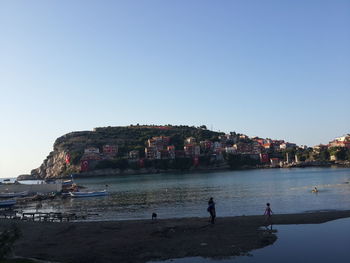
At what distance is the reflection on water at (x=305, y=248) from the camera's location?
A: 16.4 metres

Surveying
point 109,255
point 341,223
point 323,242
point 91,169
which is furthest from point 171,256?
point 91,169

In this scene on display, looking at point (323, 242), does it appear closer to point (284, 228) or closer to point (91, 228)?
point (284, 228)

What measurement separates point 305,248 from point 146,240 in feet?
30.3

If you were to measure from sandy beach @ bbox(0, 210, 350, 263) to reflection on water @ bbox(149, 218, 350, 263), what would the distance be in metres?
0.78

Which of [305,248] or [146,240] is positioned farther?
[146,240]

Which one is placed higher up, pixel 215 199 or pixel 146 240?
pixel 146 240

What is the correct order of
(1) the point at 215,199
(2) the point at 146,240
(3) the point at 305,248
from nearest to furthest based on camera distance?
(3) the point at 305,248 < (2) the point at 146,240 < (1) the point at 215,199

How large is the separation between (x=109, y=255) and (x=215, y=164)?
181 metres

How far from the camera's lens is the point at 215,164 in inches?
7781

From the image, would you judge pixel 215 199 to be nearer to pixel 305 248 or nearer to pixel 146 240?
pixel 146 240

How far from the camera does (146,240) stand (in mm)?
21703

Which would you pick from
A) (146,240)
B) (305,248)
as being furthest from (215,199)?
(305,248)

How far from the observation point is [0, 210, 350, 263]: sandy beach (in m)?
18.4

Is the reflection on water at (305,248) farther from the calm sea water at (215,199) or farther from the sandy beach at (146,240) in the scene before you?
the calm sea water at (215,199)
